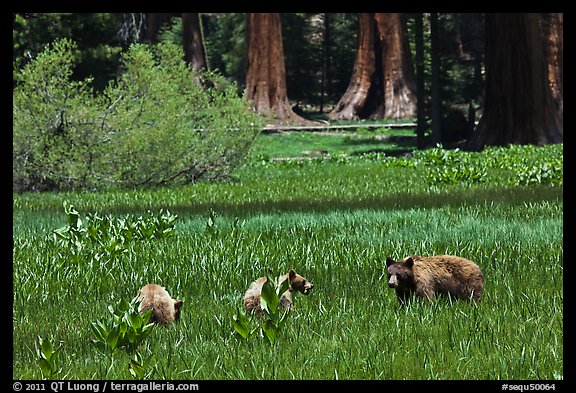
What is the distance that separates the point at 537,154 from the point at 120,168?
1026 centimetres

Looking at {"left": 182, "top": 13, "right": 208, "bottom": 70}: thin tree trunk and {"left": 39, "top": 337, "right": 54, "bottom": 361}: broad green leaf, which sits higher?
{"left": 182, "top": 13, "right": 208, "bottom": 70}: thin tree trunk

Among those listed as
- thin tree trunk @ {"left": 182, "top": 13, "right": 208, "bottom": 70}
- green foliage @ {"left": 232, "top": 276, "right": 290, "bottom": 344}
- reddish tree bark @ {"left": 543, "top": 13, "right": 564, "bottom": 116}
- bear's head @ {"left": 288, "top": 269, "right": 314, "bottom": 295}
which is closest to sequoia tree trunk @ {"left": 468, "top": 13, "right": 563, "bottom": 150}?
reddish tree bark @ {"left": 543, "top": 13, "right": 564, "bottom": 116}

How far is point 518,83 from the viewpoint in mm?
27547

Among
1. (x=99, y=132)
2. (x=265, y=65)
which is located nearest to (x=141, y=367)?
(x=99, y=132)

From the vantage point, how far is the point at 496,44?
27.6m

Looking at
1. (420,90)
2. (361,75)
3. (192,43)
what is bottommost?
(420,90)

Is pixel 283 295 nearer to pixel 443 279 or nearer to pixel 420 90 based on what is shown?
pixel 443 279

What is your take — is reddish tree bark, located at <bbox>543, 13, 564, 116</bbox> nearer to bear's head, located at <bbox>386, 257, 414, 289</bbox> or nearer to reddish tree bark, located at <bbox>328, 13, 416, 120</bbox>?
reddish tree bark, located at <bbox>328, 13, 416, 120</bbox>

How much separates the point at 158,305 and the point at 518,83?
2458 cm

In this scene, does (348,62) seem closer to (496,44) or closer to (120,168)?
(496,44)

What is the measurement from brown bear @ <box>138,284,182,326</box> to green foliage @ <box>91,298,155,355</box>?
58 centimetres

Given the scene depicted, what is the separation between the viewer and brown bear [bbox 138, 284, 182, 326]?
15.3 ft

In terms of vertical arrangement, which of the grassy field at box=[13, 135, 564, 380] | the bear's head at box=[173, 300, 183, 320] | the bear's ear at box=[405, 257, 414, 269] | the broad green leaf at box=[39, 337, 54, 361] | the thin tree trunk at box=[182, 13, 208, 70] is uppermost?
the thin tree trunk at box=[182, 13, 208, 70]

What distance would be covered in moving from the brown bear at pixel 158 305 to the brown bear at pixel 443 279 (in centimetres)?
127
